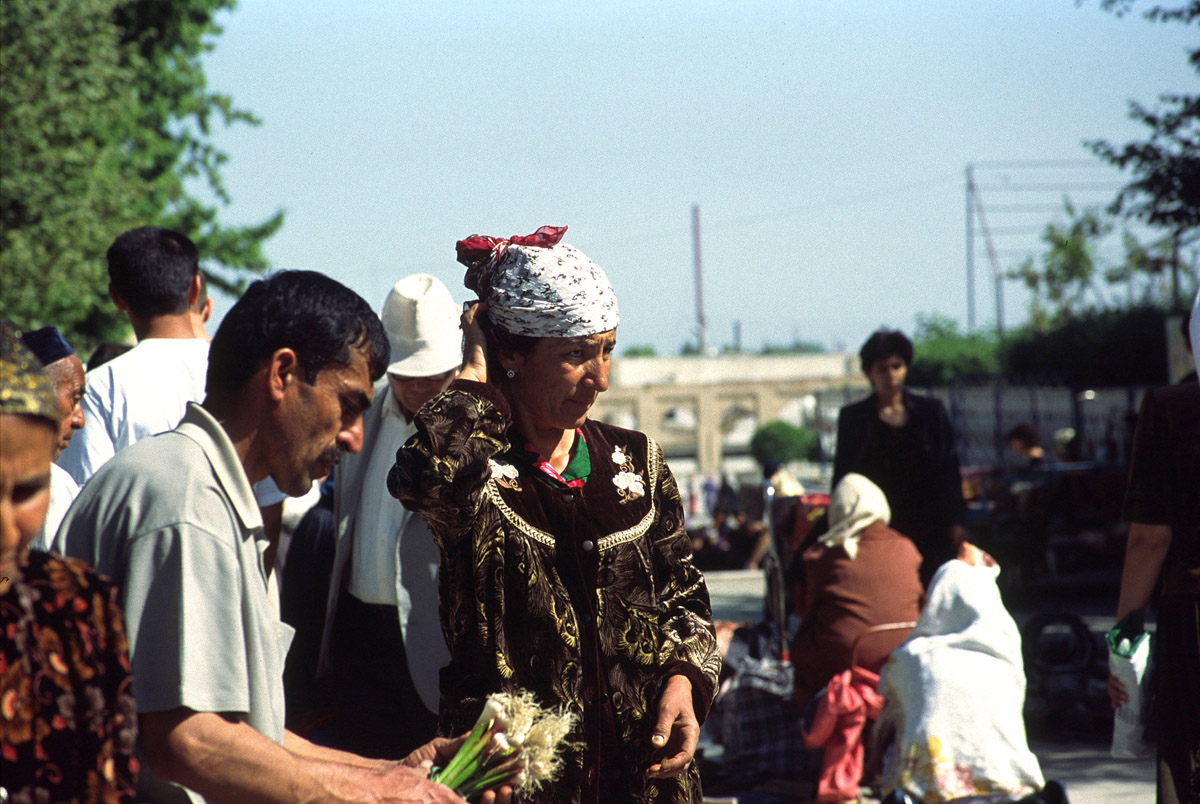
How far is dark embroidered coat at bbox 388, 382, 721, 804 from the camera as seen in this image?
7.89ft

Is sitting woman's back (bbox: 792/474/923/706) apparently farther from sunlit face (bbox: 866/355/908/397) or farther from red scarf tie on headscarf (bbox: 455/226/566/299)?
red scarf tie on headscarf (bbox: 455/226/566/299)

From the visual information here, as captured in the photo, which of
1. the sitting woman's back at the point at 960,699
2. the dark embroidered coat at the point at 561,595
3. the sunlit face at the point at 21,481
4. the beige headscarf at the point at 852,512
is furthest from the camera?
the beige headscarf at the point at 852,512

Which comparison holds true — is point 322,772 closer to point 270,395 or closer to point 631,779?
point 270,395

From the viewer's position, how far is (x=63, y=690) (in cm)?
144

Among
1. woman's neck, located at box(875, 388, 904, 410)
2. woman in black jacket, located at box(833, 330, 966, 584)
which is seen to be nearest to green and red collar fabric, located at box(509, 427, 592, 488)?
woman in black jacket, located at box(833, 330, 966, 584)

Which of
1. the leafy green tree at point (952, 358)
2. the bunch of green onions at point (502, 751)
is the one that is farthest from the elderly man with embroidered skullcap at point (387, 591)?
the leafy green tree at point (952, 358)

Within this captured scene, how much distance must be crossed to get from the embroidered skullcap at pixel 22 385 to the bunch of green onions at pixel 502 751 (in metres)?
1.02

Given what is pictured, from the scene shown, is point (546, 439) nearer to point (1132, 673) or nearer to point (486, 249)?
point (486, 249)

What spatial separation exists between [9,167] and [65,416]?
11919 millimetres

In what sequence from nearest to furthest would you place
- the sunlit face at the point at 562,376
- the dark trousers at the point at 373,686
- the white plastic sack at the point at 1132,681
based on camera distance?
the sunlit face at the point at 562,376
the dark trousers at the point at 373,686
the white plastic sack at the point at 1132,681

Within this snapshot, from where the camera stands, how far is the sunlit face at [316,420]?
2.06m

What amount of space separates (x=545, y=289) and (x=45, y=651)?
129 cm

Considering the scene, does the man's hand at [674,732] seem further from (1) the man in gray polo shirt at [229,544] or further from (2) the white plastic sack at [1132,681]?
(2) the white plastic sack at [1132,681]

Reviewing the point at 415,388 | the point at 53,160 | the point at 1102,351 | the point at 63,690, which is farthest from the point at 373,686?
the point at 1102,351
